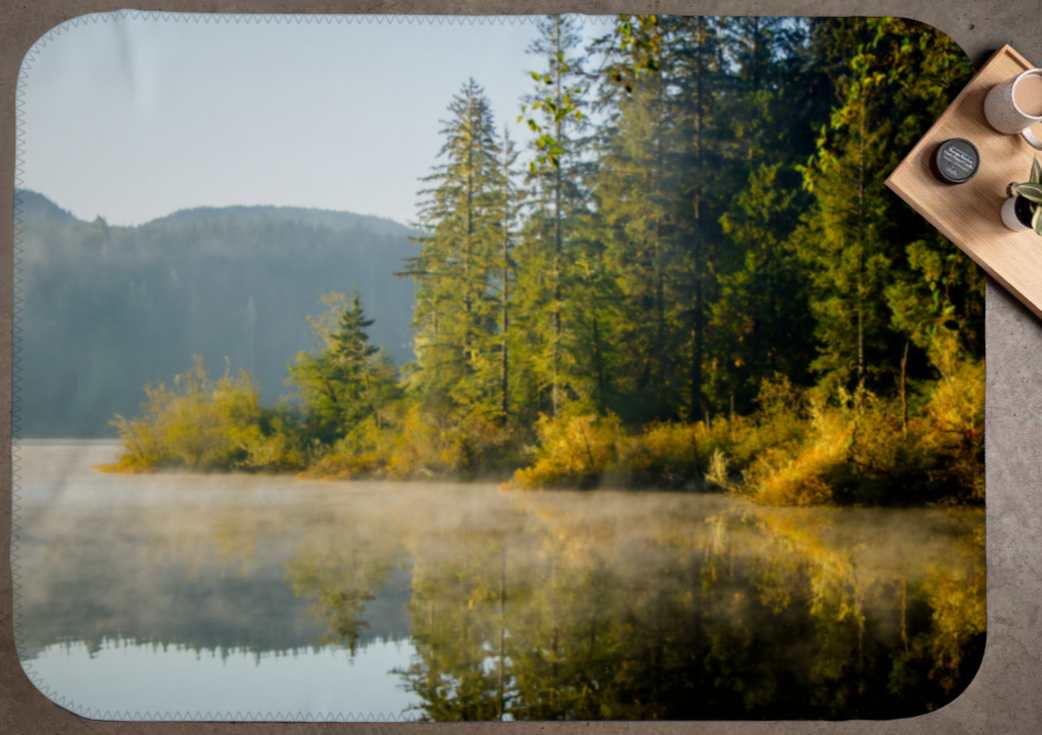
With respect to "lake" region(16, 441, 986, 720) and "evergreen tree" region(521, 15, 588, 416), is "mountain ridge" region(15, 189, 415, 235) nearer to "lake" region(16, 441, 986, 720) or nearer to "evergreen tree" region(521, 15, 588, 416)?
"evergreen tree" region(521, 15, 588, 416)

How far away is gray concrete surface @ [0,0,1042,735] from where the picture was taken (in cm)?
178

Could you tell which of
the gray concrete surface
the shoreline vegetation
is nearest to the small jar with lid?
the gray concrete surface

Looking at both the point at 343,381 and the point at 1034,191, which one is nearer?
the point at 1034,191

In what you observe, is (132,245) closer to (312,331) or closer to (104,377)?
(104,377)

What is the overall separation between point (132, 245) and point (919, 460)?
2.49 metres

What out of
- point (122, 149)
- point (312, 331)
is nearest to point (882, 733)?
point (312, 331)

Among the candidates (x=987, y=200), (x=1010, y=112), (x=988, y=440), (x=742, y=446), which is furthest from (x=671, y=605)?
(x=1010, y=112)

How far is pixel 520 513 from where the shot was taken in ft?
6.11

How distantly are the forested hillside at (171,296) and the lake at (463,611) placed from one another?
0.21 metres

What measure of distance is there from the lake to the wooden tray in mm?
804

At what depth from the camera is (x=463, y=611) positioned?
5.90 ft

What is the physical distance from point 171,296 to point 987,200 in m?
2.48

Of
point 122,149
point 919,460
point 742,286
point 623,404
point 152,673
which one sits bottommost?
point 152,673

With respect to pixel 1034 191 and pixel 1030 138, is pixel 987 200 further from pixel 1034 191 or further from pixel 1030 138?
pixel 1030 138
